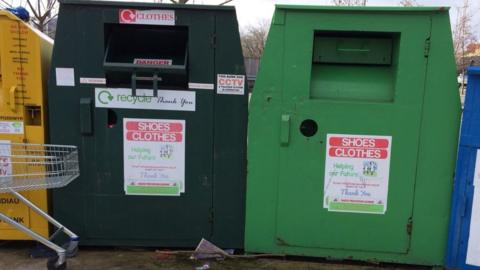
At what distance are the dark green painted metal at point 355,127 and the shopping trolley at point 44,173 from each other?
1.22 m

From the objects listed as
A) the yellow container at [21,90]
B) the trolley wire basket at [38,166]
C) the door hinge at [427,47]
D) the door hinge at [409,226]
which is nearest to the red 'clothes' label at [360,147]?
the door hinge at [409,226]

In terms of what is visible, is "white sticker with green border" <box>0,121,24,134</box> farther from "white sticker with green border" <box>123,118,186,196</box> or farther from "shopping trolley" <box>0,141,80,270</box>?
"white sticker with green border" <box>123,118,186,196</box>

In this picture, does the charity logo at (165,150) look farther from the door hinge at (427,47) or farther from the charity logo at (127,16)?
the door hinge at (427,47)

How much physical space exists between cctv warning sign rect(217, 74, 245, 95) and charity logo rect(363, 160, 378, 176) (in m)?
0.97

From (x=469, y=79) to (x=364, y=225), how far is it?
1183 mm

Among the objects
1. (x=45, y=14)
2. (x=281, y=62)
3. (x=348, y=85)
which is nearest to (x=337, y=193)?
(x=348, y=85)

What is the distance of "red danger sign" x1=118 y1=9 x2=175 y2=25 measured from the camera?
2910mm

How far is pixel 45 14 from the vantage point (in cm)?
1196

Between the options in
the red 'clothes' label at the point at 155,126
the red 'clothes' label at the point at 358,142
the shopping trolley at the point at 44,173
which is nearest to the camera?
the shopping trolley at the point at 44,173

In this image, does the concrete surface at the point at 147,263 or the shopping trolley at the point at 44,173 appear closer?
the shopping trolley at the point at 44,173

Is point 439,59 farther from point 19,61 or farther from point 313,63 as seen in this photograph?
point 19,61

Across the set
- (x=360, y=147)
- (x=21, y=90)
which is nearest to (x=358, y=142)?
(x=360, y=147)

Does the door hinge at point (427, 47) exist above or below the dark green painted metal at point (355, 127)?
above

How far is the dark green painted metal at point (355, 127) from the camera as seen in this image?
9.22ft
